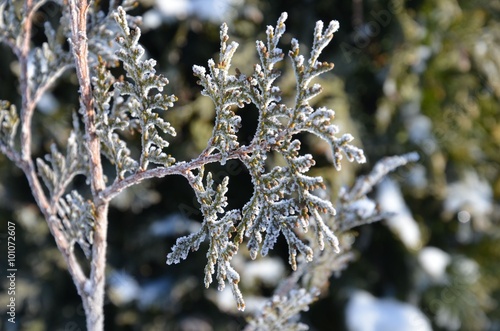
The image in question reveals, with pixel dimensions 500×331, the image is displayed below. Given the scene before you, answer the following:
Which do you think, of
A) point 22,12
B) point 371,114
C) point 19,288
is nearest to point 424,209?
point 371,114

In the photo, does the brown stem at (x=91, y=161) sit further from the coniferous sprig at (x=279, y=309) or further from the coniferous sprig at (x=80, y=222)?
the coniferous sprig at (x=279, y=309)

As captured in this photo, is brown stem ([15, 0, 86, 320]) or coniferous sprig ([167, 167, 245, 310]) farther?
brown stem ([15, 0, 86, 320])

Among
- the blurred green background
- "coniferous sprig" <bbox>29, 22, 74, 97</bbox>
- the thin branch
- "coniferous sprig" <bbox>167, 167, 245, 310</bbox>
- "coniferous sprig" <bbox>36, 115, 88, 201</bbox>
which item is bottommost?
"coniferous sprig" <bbox>167, 167, 245, 310</bbox>

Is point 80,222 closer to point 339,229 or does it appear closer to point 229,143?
point 229,143

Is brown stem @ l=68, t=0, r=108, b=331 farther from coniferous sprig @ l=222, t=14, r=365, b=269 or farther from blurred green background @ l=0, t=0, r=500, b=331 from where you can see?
blurred green background @ l=0, t=0, r=500, b=331

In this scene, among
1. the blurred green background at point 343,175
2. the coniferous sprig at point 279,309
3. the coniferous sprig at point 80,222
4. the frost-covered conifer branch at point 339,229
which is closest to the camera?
the coniferous sprig at point 80,222

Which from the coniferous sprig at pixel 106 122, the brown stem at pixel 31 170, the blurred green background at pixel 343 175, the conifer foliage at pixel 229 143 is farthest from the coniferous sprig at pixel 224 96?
the blurred green background at pixel 343 175

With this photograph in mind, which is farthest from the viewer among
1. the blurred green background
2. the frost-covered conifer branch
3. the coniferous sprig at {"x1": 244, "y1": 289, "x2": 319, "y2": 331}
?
the blurred green background

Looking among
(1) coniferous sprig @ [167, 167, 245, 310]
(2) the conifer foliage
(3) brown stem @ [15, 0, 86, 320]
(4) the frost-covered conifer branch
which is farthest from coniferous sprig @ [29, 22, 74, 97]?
(4) the frost-covered conifer branch
